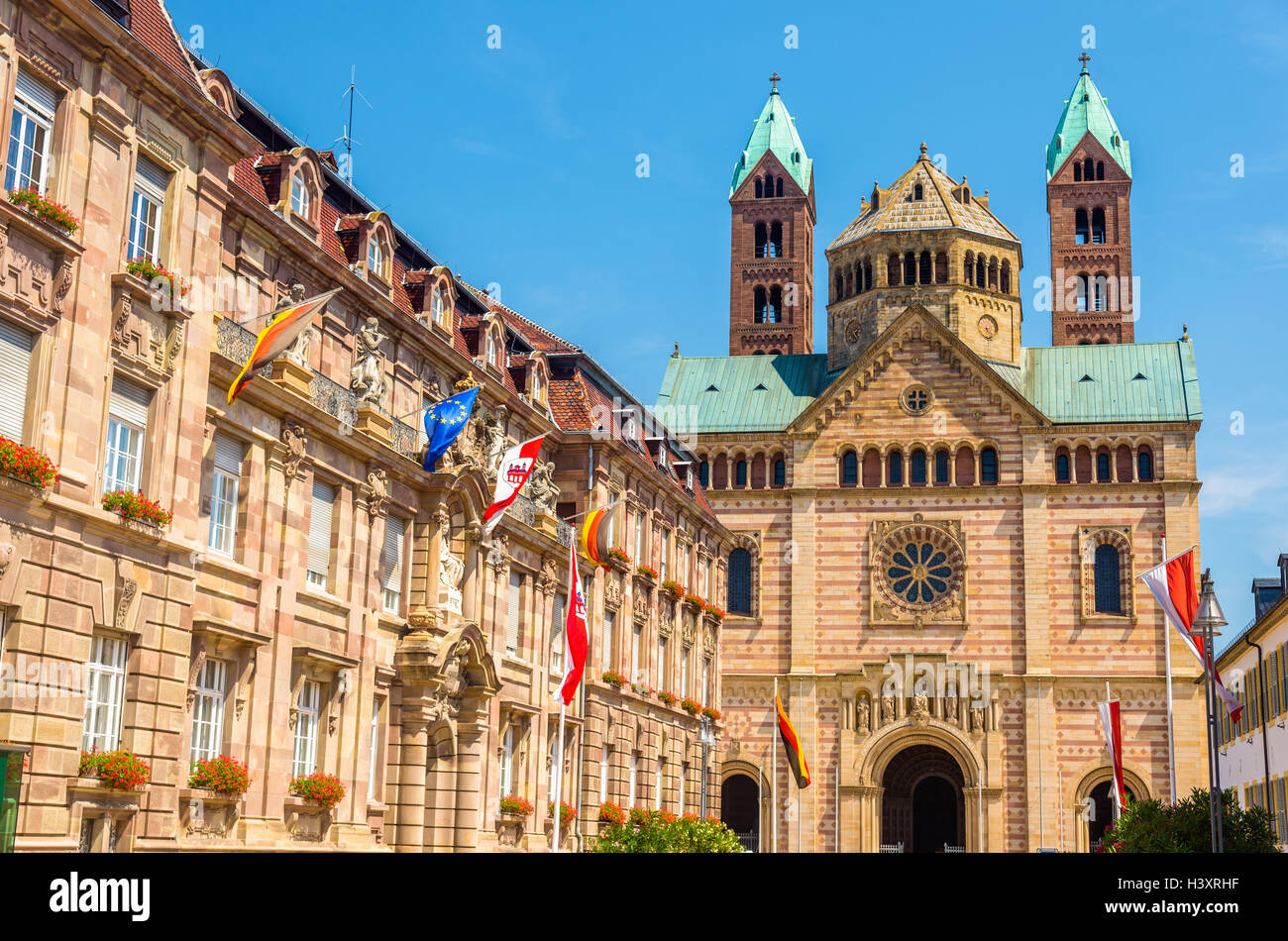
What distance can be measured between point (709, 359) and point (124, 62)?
209 ft

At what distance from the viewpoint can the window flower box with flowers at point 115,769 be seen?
20688mm

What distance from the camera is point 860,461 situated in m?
75.6

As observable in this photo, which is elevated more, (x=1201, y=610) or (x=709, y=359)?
(x=709, y=359)

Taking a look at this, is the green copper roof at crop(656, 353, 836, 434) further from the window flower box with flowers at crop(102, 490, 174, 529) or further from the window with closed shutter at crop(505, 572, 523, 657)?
the window flower box with flowers at crop(102, 490, 174, 529)

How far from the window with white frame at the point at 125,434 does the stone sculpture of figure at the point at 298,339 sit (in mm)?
5679

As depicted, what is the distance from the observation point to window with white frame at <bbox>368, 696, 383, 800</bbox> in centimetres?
3109

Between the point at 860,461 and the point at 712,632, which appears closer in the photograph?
the point at 712,632

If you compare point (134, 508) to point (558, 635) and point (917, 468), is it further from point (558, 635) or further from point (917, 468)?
point (917, 468)

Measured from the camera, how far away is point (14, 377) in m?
19.7

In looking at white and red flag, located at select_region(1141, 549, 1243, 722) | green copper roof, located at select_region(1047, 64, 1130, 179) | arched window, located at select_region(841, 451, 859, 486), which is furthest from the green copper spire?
white and red flag, located at select_region(1141, 549, 1243, 722)

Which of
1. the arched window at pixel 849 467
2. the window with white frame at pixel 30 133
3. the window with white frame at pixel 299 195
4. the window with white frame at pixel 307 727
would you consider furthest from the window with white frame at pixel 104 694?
the arched window at pixel 849 467

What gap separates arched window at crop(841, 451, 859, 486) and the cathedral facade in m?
0.14
